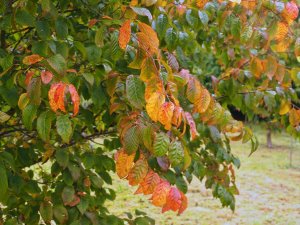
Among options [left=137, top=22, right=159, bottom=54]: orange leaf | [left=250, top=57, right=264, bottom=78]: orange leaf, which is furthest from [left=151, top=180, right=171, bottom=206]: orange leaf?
[left=250, top=57, right=264, bottom=78]: orange leaf

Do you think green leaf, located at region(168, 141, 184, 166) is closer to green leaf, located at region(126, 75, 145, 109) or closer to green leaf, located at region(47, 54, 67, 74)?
green leaf, located at region(126, 75, 145, 109)

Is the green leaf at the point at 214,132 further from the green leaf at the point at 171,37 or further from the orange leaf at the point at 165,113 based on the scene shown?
the orange leaf at the point at 165,113

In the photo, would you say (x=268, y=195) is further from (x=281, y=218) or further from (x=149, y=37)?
(x=149, y=37)

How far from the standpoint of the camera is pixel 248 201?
6.30 m

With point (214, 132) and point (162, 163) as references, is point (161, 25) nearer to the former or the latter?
point (162, 163)

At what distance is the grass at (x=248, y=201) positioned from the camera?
5.35 m

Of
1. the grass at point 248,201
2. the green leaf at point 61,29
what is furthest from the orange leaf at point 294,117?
the grass at point 248,201

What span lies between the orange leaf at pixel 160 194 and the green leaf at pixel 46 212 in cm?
70

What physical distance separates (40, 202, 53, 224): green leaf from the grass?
2.35 m

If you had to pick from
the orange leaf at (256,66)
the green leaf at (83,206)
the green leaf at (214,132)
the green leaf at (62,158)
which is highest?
the orange leaf at (256,66)

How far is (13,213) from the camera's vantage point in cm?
198

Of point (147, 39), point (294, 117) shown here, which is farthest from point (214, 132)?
point (147, 39)

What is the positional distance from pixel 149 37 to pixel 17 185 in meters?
0.88

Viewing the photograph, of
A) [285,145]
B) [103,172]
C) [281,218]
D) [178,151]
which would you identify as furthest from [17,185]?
[285,145]
